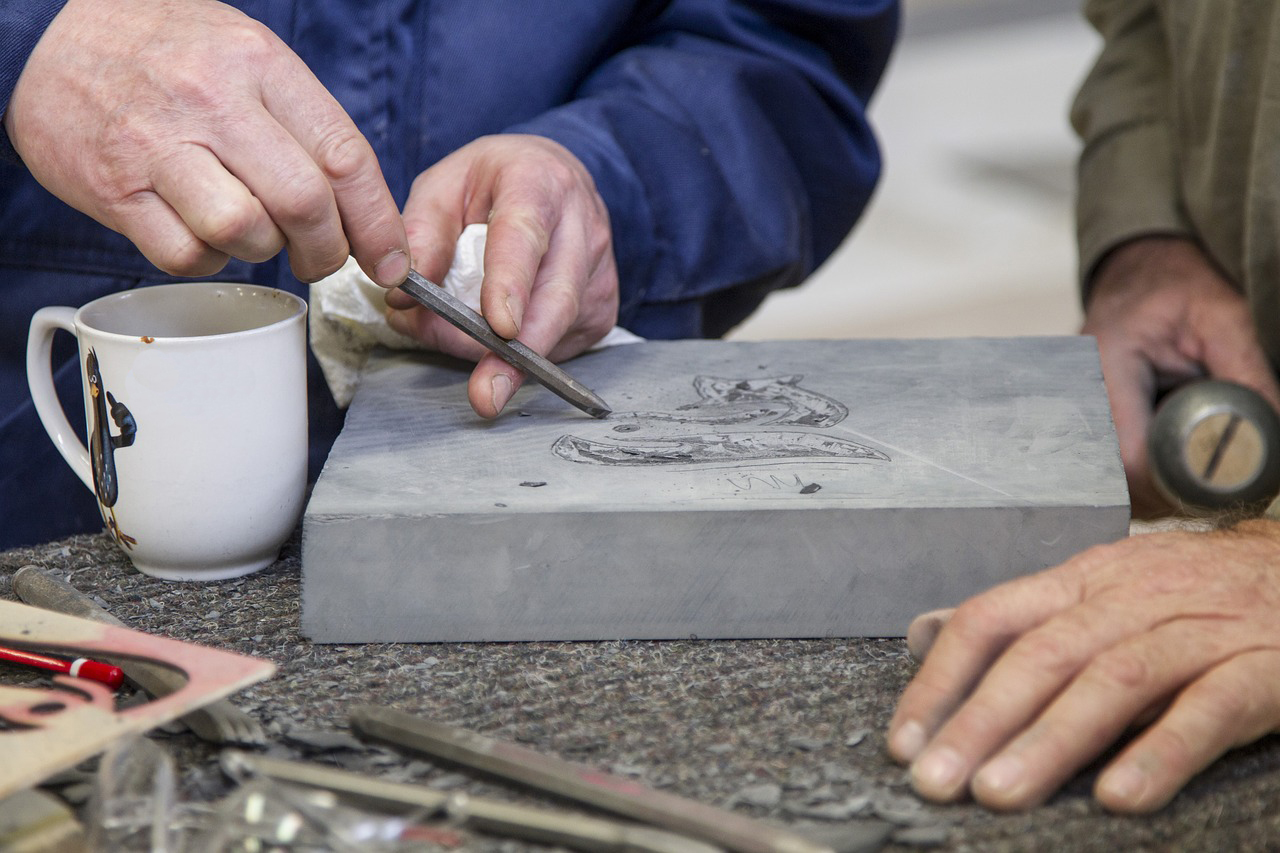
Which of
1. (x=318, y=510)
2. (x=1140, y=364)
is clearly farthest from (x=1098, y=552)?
(x=1140, y=364)

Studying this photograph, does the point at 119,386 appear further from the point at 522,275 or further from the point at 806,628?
the point at 806,628

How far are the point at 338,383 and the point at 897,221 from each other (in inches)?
111

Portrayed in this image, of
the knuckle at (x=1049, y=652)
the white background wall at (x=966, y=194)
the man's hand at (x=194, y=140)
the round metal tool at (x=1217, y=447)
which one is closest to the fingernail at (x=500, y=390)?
the man's hand at (x=194, y=140)

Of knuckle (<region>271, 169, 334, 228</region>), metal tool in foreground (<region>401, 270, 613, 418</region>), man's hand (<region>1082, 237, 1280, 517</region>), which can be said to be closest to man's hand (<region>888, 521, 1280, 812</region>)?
metal tool in foreground (<region>401, 270, 613, 418</region>)

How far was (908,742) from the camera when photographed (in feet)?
1.68

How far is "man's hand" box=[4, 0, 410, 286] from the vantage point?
24.7 inches

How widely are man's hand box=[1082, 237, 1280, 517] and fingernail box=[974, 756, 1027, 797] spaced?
2.16 ft

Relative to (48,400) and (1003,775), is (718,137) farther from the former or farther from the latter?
(1003,775)

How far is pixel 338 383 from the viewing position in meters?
0.89

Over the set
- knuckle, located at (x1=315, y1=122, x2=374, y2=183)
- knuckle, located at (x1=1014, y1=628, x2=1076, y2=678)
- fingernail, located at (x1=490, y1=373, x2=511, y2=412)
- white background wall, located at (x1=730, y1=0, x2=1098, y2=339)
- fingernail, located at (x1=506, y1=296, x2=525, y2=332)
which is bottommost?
white background wall, located at (x1=730, y1=0, x2=1098, y2=339)

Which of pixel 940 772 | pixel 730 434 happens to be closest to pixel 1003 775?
pixel 940 772

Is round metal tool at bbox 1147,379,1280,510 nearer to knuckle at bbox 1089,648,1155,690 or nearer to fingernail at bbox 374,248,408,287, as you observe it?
knuckle at bbox 1089,648,1155,690

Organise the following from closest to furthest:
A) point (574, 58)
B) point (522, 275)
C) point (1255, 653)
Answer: point (1255, 653) → point (522, 275) → point (574, 58)

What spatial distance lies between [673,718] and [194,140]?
379mm
